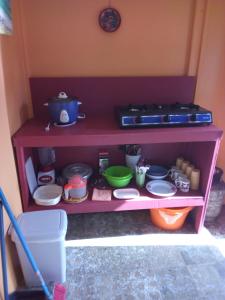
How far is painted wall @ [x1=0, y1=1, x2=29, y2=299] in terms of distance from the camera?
3.98 feet

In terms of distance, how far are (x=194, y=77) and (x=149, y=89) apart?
1.17 feet

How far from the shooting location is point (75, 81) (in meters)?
1.68

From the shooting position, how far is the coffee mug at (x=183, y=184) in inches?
65.5

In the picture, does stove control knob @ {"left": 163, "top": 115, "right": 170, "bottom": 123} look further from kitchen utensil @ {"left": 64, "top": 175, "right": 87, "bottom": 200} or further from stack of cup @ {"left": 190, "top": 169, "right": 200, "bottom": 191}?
kitchen utensil @ {"left": 64, "top": 175, "right": 87, "bottom": 200}

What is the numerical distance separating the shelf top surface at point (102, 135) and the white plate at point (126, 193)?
425mm

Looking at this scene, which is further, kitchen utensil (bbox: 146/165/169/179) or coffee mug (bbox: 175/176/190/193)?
kitchen utensil (bbox: 146/165/169/179)

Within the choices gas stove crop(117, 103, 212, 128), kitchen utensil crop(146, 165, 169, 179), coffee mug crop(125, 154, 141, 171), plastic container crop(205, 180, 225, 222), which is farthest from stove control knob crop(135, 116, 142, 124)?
plastic container crop(205, 180, 225, 222)

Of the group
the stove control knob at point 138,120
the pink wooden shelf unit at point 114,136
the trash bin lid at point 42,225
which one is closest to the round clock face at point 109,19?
the pink wooden shelf unit at point 114,136

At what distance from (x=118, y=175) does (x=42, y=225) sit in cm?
72

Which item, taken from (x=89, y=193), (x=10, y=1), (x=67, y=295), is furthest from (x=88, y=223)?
(x=10, y=1)

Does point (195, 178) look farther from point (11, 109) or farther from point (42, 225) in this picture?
point (11, 109)

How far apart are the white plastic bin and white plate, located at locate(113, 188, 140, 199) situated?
0.42m

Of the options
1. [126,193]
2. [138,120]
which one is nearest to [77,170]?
[126,193]

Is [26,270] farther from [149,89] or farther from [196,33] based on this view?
[196,33]
